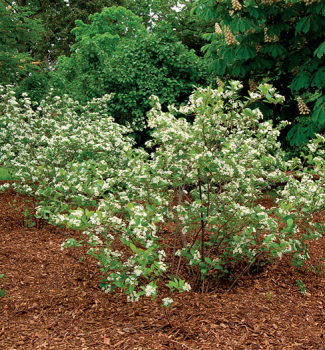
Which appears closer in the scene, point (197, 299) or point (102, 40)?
point (197, 299)

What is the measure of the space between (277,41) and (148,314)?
5.08 m

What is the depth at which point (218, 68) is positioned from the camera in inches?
255

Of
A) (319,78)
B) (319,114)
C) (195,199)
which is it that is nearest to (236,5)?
(319,78)

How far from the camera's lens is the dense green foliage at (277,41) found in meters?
5.49

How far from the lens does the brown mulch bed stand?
8.43 feet

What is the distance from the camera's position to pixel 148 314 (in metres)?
2.90

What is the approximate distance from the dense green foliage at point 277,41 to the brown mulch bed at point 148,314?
2938 millimetres

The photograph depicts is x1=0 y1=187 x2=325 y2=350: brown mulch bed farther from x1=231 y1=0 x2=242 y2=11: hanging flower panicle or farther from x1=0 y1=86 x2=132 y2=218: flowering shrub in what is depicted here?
x1=231 y1=0 x2=242 y2=11: hanging flower panicle

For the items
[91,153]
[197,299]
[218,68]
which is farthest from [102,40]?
[197,299]

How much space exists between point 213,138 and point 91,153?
75.0 inches

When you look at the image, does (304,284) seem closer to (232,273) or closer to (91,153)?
(232,273)

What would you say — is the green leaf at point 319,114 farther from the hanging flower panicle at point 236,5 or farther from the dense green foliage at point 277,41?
the hanging flower panicle at point 236,5

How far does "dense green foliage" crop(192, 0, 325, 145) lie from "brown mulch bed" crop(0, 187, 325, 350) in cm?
294

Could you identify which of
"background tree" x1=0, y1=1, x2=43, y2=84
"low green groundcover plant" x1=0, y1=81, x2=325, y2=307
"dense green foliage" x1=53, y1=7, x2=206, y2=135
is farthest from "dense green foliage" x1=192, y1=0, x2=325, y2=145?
"background tree" x1=0, y1=1, x2=43, y2=84
